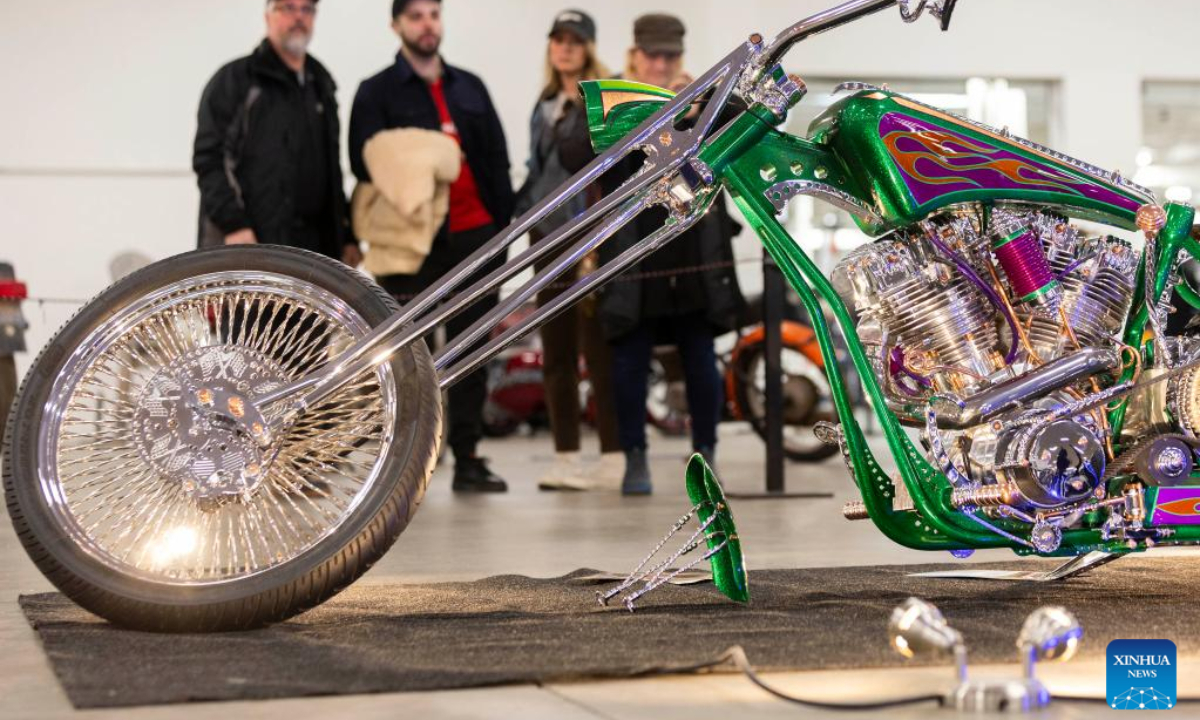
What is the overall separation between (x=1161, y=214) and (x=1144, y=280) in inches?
5.1

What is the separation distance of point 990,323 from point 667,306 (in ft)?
9.97

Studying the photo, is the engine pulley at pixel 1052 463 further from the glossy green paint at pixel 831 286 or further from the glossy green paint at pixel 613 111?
the glossy green paint at pixel 613 111

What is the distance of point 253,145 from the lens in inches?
233

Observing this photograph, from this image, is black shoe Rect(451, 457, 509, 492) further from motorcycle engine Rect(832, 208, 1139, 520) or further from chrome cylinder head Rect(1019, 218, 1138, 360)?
chrome cylinder head Rect(1019, 218, 1138, 360)

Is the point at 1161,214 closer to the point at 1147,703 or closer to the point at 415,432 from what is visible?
the point at 1147,703

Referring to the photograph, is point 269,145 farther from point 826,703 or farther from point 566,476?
point 826,703

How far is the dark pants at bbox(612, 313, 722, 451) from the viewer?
20.1 feet

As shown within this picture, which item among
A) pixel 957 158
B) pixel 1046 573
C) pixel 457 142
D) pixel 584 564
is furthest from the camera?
pixel 457 142

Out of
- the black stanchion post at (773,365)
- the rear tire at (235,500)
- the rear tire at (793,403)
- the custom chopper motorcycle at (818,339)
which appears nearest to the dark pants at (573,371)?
the black stanchion post at (773,365)

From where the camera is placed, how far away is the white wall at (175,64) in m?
11.8

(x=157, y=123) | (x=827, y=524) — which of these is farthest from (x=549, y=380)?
(x=157, y=123)

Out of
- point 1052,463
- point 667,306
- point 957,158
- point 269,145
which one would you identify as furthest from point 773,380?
point 1052,463

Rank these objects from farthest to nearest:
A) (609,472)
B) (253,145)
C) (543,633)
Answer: (609,472) → (253,145) → (543,633)

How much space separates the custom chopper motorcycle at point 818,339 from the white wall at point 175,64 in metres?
8.86
